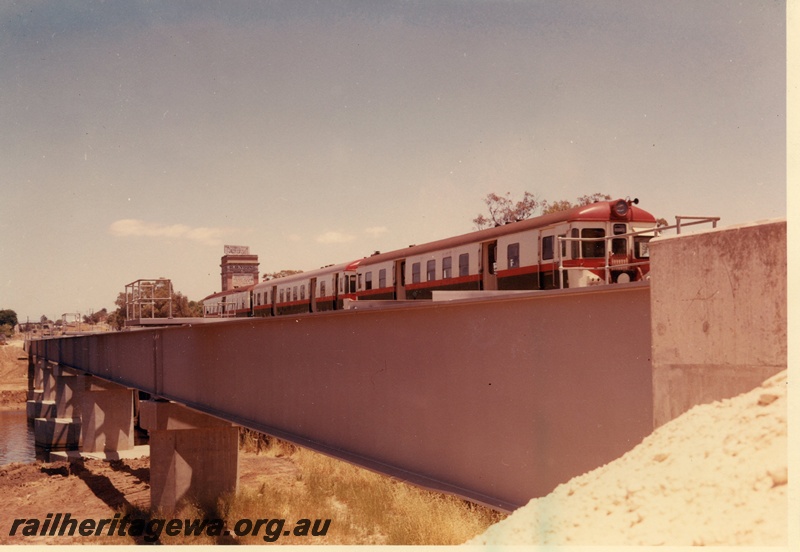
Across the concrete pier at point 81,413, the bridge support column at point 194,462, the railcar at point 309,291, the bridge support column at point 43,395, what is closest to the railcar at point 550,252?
the railcar at point 309,291

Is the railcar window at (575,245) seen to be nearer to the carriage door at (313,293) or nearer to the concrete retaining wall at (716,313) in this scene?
the concrete retaining wall at (716,313)

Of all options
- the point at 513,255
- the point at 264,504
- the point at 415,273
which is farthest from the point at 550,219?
the point at 264,504

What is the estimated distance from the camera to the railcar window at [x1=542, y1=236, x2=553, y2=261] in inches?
799

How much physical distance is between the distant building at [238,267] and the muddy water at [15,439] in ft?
85.9

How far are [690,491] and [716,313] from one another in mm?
1563

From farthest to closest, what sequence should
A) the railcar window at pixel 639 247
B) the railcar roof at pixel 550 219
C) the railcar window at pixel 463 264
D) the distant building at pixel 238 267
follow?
the distant building at pixel 238 267
the railcar window at pixel 463 264
the railcar window at pixel 639 247
the railcar roof at pixel 550 219

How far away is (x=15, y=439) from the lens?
55375 mm

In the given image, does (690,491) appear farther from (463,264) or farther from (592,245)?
(463,264)

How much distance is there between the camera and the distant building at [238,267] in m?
90.4

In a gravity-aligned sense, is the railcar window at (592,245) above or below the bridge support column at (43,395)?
above

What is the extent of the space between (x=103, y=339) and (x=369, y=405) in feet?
83.9

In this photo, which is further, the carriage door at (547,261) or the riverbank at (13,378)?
the riverbank at (13,378)

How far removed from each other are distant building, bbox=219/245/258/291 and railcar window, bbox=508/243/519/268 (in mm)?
71076

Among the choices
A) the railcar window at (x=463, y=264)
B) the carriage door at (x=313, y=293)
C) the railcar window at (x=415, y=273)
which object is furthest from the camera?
the carriage door at (x=313, y=293)
